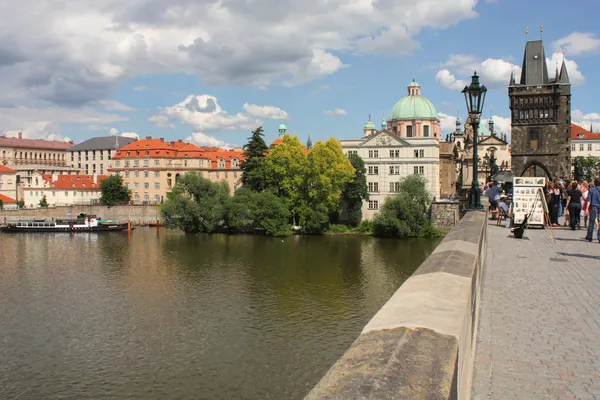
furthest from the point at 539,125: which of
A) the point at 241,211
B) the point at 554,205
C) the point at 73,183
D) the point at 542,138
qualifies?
the point at 73,183

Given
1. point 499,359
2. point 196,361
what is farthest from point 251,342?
point 499,359

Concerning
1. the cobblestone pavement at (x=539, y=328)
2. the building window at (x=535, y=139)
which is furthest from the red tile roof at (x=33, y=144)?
the cobblestone pavement at (x=539, y=328)

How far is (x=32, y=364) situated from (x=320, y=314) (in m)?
11.7

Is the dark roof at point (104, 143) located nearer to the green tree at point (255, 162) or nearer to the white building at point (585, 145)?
the green tree at point (255, 162)

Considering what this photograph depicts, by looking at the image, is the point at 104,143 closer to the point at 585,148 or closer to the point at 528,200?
the point at 585,148

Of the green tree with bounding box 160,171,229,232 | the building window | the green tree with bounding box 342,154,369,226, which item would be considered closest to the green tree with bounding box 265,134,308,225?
the green tree with bounding box 342,154,369,226

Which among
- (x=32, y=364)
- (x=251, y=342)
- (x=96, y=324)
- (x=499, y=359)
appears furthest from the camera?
(x=96, y=324)

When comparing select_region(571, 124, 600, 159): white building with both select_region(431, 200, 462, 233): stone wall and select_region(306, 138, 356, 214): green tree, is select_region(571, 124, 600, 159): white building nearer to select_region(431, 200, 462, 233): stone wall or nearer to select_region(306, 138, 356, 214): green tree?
select_region(431, 200, 462, 233): stone wall

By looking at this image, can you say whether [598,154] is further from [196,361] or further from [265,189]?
[196,361]

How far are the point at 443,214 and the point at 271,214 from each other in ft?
57.4

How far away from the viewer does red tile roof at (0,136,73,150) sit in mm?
124050

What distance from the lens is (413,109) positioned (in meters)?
73.6

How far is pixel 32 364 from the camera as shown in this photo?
19.3m

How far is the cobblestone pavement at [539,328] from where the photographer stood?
5.31 meters
